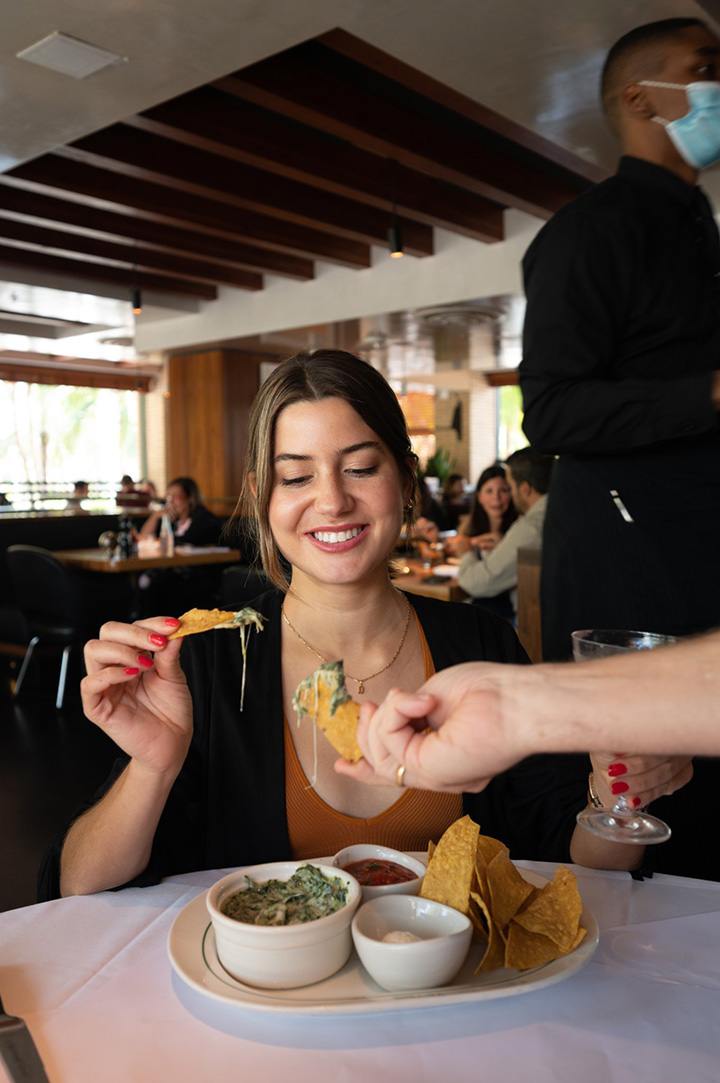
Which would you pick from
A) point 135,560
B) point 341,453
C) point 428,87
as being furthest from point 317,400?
point 135,560

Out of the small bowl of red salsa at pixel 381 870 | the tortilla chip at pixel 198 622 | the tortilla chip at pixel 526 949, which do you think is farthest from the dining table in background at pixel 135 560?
the tortilla chip at pixel 526 949

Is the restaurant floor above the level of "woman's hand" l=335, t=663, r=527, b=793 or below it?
below

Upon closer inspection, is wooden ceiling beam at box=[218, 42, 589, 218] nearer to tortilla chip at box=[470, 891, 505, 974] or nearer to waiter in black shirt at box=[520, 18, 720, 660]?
waiter in black shirt at box=[520, 18, 720, 660]

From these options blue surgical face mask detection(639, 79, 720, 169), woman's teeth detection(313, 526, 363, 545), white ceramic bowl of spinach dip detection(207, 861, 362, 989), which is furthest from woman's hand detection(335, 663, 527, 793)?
blue surgical face mask detection(639, 79, 720, 169)

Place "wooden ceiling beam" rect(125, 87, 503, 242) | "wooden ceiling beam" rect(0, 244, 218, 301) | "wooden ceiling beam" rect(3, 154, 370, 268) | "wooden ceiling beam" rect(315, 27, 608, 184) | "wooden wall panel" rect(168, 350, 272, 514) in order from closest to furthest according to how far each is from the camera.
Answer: "wooden ceiling beam" rect(315, 27, 608, 184)
"wooden ceiling beam" rect(125, 87, 503, 242)
"wooden ceiling beam" rect(3, 154, 370, 268)
"wooden ceiling beam" rect(0, 244, 218, 301)
"wooden wall panel" rect(168, 350, 272, 514)

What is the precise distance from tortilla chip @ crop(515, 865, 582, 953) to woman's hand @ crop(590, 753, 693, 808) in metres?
0.14

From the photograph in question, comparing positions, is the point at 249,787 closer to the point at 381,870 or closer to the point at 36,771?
the point at 381,870

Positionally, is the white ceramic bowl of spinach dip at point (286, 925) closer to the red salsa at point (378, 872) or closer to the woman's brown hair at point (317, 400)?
the red salsa at point (378, 872)

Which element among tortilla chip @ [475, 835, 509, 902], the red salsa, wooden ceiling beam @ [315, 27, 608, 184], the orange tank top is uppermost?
wooden ceiling beam @ [315, 27, 608, 184]

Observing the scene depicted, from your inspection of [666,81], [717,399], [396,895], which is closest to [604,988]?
[396,895]

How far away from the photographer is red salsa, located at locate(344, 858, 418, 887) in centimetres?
111

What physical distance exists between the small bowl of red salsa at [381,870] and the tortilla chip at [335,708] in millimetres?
187

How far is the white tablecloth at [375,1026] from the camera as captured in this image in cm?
83

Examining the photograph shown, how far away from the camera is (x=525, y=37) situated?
13.2 ft
